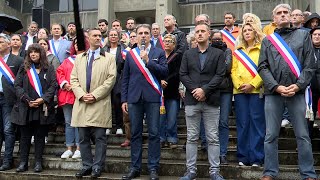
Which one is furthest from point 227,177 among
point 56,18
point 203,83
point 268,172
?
point 56,18

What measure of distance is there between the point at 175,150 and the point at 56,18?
60.2 feet

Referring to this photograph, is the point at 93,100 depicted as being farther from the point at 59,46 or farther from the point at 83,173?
the point at 59,46

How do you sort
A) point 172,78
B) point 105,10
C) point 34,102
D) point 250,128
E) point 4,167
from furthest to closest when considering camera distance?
1. point 105,10
2. point 172,78
3. point 4,167
4. point 34,102
5. point 250,128

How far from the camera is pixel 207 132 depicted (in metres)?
5.48

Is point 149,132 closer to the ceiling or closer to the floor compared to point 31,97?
closer to the floor

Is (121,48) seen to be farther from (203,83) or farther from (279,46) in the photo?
(279,46)

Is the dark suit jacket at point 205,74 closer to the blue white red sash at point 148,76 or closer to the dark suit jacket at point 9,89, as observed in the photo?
the blue white red sash at point 148,76

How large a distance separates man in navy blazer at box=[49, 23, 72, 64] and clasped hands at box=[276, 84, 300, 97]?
464 centimetres

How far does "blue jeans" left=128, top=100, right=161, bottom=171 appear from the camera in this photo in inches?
230

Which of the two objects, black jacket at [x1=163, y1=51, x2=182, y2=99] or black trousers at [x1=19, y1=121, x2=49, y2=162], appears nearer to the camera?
black trousers at [x1=19, y1=121, x2=49, y2=162]

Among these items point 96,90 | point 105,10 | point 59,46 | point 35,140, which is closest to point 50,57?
point 59,46

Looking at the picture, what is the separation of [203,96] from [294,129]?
4.04 ft

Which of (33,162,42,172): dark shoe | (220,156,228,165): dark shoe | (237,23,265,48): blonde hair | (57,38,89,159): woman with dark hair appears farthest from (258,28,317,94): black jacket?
(33,162,42,172): dark shoe

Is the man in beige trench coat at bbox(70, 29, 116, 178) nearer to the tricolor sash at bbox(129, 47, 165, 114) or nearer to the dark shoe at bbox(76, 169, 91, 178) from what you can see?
the dark shoe at bbox(76, 169, 91, 178)
